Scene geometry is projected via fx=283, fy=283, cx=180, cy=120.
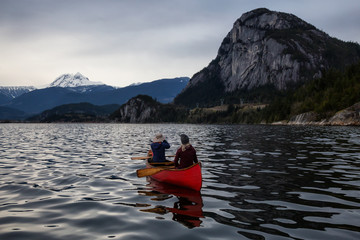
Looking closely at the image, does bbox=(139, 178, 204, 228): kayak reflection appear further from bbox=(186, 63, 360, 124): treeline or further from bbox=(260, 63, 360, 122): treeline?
bbox=(260, 63, 360, 122): treeline

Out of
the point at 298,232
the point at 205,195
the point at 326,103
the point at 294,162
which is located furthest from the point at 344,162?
the point at 326,103

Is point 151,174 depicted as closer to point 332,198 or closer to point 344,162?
point 332,198

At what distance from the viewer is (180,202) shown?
491 inches

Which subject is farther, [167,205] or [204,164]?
[204,164]

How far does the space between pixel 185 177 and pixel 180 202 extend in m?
2.04

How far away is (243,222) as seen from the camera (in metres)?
9.59

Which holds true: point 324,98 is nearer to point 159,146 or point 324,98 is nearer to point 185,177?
point 159,146

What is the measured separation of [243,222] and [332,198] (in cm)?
523

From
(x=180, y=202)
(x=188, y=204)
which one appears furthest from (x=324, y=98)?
(x=188, y=204)

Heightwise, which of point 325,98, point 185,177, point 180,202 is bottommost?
point 180,202

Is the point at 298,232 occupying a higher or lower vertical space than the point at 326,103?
lower

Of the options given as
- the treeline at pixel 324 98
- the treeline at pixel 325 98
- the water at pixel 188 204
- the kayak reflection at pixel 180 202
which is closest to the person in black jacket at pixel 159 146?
the water at pixel 188 204

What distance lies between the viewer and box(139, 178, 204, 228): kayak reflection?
1023 cm

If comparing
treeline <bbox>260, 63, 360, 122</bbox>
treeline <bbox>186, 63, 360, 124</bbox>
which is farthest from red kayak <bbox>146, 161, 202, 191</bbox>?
treeline <bbox>260, 63, 360, 122</bbox>
